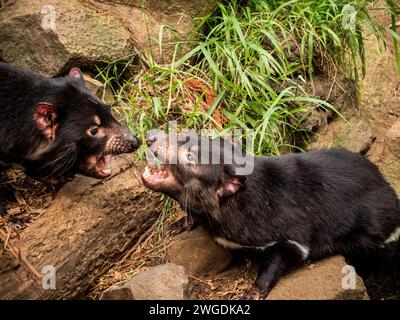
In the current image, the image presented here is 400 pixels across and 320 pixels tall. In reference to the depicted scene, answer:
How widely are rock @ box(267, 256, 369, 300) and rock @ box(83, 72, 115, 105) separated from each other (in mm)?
1750

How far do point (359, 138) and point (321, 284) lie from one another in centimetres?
182

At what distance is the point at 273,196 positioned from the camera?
10.1 ft

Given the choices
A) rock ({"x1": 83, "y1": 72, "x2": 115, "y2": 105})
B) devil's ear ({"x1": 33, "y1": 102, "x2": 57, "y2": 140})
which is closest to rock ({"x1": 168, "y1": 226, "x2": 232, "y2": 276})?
devil's ear ({"x1": 33, "y1": 102, "x2": 57, "y2": 140})

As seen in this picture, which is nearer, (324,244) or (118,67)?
(324,244)

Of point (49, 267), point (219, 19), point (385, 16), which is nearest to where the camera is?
point (49, 267)

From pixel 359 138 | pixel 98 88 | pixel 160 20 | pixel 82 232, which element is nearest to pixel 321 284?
pixel 82 232

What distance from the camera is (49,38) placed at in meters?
3.71

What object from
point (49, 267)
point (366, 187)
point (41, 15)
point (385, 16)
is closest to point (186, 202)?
point (49, 267)

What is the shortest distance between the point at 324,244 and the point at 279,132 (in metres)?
1.06

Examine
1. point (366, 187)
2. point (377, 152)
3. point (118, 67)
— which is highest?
point (118, 67)

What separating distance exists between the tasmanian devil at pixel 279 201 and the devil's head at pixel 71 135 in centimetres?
25

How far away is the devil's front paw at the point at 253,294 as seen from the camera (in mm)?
2934

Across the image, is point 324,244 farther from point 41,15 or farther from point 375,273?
point 41,15

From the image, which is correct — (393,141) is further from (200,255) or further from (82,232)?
(82,232)
